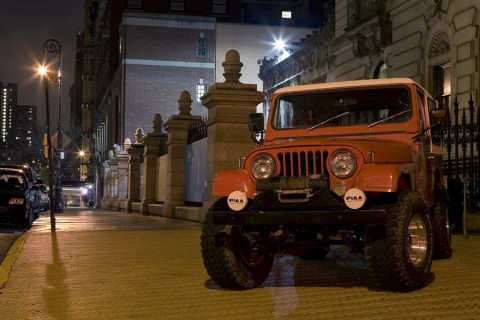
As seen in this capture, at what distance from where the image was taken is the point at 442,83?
22.2m

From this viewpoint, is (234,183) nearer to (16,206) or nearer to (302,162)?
(302,162)

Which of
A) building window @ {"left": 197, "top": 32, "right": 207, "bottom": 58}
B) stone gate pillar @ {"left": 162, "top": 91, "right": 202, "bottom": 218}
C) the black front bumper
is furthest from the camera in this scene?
building window @ {"left": 197, "top": 32, "right": 207, "bottom": 58}

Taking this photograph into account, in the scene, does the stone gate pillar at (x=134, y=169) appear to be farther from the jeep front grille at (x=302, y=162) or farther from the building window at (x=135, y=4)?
the building window at (x=135, y=4)

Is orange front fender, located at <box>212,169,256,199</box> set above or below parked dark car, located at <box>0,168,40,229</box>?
above

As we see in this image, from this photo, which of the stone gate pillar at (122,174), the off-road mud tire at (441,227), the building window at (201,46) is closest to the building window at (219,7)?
the building window at (201,46)

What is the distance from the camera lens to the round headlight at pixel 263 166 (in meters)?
7.28

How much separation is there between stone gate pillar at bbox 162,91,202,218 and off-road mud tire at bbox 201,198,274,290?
1444 centimetres

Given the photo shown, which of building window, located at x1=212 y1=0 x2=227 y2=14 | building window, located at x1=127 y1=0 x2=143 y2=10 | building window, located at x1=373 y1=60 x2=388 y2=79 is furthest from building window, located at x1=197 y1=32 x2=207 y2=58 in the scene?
building window, located at x1=373 y1=60 x2=388 y2=79

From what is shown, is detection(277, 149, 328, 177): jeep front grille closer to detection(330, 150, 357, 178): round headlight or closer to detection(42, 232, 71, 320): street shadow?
detection(330, 150, 357, 178): round headlight

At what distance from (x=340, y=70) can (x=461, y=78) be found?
31.3 feet

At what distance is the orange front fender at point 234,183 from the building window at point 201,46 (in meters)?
50.0

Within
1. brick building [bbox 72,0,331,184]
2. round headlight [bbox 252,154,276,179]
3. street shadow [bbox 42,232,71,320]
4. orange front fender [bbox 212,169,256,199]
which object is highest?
brick building [bbox 72,0,331,184]

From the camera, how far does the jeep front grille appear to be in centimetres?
712

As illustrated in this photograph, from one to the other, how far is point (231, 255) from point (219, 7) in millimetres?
56677
